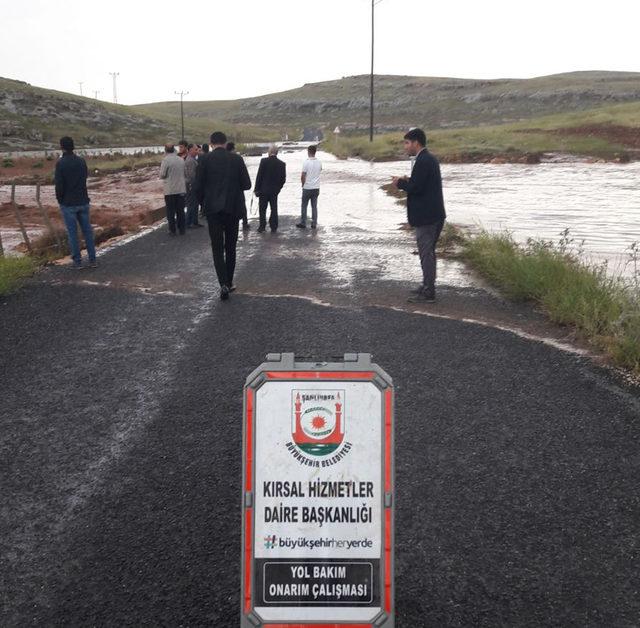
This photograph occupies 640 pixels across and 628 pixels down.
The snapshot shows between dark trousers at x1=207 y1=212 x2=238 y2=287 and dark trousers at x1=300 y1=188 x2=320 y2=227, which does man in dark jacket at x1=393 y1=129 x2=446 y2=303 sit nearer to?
dark trousers at x1=207 y1=212 x2=238 y2=287

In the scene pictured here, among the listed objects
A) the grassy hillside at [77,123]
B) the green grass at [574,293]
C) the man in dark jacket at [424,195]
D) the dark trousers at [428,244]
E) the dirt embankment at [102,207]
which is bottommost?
the dirt embankment at [102,207]

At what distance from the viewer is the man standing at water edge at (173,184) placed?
15.0m

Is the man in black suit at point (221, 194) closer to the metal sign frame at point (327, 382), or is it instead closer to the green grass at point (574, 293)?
the green grass at point (574, 293)

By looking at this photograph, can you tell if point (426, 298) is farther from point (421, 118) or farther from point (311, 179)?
point (421, 118)

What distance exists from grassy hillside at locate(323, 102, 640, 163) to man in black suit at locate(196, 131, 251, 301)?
34981 mm

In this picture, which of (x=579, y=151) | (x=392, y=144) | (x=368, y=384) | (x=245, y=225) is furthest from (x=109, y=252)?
(x=392, y=144)

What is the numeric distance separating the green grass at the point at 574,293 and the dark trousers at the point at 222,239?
3.71 meters

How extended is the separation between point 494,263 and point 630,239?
264 inches

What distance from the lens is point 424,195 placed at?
8.87m

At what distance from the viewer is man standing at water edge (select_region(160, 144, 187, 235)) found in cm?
1501

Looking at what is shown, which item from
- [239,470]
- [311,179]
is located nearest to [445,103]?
[311,179]

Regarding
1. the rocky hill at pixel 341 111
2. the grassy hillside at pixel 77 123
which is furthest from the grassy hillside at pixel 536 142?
the grassy hillside at pixel 77 123

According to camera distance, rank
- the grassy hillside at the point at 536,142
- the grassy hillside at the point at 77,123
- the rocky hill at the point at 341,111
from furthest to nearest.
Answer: the rocky hill at the point at 341,111 < the grassy hillside at the point at 77,123 < the grassy hillside at the point at 536,142

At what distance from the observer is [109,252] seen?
1357 cm
